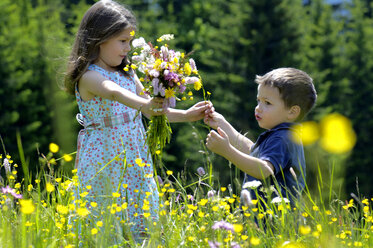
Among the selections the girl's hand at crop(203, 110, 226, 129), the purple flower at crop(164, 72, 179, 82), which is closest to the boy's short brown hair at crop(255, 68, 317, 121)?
the girl's hand at crop(203, 110, 226, 129)

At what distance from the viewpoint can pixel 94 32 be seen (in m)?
3.99

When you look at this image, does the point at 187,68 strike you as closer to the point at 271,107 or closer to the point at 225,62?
the point at 271,107

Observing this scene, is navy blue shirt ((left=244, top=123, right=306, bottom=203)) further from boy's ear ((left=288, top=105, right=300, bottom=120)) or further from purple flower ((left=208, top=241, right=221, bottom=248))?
purple flower ((left=208, top=241, right=221, bottom=248))

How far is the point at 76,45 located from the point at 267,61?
19.7 meters

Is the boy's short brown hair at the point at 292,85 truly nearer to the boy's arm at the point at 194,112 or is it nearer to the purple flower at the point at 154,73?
the boy's arm at the point at 194,112

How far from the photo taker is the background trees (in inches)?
794

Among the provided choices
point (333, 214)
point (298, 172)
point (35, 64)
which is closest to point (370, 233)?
point (333, 214)

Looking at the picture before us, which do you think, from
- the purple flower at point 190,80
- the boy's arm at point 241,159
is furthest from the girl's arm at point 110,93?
the boy's arm at point 241,159

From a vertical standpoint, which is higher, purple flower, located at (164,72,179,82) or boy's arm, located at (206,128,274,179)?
purple flower, located at (164,72,179,82)

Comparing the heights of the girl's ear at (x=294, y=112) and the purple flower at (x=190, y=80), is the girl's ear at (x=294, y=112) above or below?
below

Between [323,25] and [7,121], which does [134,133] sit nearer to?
[7,121]

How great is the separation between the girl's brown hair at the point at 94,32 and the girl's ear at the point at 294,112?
1.30 m

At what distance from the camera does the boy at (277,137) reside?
3275mm

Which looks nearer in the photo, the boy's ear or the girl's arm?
the girl's arm
